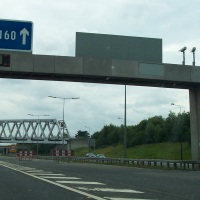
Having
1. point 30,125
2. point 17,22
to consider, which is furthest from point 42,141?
point 17,22

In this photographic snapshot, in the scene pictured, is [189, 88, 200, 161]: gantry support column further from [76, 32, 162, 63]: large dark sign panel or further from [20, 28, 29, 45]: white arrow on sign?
[20, 28, 29, 45]: white arrow on sign

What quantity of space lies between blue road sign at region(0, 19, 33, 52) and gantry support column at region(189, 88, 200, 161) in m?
19.1

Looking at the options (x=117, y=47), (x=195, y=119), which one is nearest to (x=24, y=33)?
(x=117, y=47)

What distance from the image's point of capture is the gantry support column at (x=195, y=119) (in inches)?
1359

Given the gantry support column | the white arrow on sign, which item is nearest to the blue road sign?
the white arrow on sign

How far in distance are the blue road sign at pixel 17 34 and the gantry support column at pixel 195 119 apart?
62.7 ft

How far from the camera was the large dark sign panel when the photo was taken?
2875cm

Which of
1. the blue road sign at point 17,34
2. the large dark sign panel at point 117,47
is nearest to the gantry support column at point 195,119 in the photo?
the large dark sign panel at point 117,47

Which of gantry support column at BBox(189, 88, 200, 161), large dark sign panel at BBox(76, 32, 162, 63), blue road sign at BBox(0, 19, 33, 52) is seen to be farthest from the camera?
gantry support column at BBox(189, 88, 200, 161)

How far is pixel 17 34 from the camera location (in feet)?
61.9

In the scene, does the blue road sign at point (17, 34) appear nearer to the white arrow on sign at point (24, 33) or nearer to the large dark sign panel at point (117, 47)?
the white arrow on sign at point (24, 33)

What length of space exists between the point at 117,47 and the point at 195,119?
9849 mm

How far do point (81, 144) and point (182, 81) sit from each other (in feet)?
325

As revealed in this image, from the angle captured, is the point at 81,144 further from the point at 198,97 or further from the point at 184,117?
the point at 198,97
